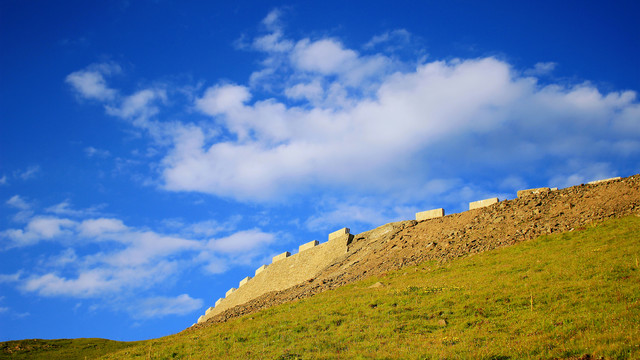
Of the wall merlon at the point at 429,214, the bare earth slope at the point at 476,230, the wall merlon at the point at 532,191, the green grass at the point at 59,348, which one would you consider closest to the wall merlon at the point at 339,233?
the bare earth slope at the point at 476,230

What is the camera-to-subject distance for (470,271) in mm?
32656

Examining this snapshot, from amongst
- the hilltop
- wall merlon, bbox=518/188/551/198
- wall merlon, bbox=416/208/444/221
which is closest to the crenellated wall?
the hilltop

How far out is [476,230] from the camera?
4078 centimetres

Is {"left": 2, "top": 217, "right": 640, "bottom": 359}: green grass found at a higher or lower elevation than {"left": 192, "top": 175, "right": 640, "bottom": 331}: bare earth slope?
lower

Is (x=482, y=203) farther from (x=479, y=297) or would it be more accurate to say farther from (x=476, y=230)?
(x=479, y=297)

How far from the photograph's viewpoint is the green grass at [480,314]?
63.3 feet

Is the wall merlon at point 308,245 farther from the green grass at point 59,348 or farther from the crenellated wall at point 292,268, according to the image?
the green grass at point 59,348

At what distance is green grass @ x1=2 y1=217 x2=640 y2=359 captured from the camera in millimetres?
19281

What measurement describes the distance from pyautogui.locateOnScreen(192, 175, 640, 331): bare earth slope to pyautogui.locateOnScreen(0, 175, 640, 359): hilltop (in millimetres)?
147

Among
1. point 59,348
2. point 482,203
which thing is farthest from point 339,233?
point 59,348

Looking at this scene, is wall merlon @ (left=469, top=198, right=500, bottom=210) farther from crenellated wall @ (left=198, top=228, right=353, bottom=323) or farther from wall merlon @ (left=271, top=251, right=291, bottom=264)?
wall merlon @ (left=271, top=251, right=291, bottom=264)

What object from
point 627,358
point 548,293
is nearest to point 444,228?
point 548,293

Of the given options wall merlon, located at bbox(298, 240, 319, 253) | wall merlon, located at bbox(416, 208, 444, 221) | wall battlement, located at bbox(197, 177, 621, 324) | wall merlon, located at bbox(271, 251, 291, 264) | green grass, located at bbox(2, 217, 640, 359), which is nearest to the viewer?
green grass, located at bbox(2, 217, 640, 359)

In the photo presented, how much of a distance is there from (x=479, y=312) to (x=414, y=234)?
75.3ft
